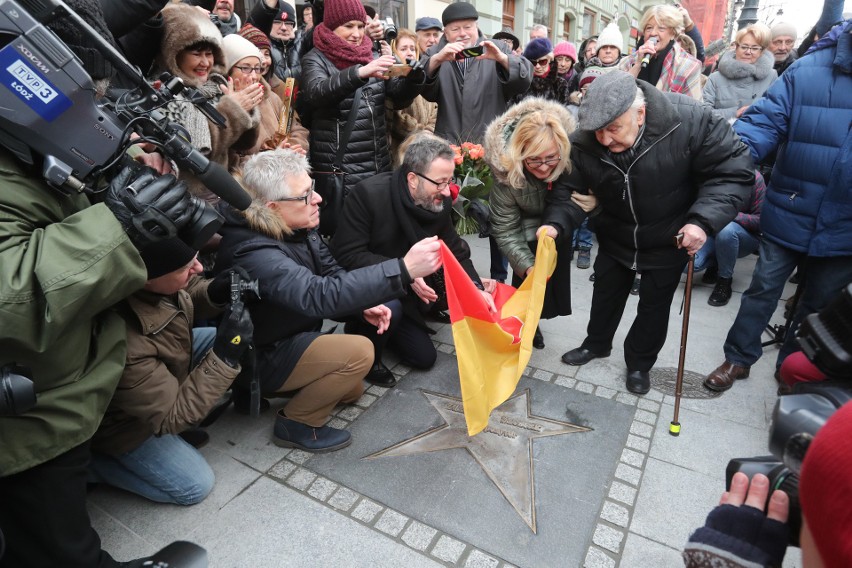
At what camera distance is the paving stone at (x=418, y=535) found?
2.22 metres

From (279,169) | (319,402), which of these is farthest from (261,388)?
(279,169)

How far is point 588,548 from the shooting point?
7.21 feet

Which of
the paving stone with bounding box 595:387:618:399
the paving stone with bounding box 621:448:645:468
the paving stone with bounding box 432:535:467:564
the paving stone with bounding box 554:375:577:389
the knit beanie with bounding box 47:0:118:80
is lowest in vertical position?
the paving stone with bounding box 554:375:577:389

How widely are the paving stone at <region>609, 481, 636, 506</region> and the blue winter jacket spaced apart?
173 cm

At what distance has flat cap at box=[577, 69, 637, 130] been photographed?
2.69 meters

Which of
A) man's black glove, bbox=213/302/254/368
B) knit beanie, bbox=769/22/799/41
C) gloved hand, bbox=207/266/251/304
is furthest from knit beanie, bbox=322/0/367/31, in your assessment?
knit beanie, bbox=769/22/799/41

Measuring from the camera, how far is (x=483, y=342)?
295 cm

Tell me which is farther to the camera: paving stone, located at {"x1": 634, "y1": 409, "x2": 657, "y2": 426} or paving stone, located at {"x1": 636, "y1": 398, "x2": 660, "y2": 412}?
paving stone, located at {"x1": 636, "y1": 398, "x2": 660, "y2": 412}

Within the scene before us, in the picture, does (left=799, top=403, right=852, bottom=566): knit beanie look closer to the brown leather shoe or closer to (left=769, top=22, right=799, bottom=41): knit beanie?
the brown leather shoe

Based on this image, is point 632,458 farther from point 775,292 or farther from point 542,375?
point 775,292

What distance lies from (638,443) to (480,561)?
120 centimetres

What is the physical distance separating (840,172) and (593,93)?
1387 millimetres

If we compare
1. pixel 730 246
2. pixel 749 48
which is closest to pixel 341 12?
pixel 730 246

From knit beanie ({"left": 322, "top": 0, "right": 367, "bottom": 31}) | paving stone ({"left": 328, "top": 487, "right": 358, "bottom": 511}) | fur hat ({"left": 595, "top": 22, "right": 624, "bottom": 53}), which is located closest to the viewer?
paving stone ({"left": 328, "top": 487, "right": 358, "bottom": 511})
